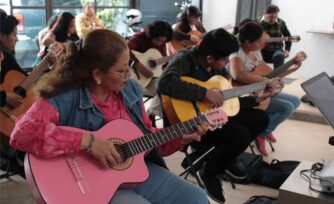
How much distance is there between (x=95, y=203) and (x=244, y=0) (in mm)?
5326

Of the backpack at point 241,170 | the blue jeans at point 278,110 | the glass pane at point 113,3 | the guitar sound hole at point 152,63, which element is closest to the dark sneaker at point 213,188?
the backpack at point 241,170

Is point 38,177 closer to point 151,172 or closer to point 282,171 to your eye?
point 151,172

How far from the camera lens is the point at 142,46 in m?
3.47

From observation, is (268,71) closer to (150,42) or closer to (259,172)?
(259,172)

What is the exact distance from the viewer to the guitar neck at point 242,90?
7.74 ft

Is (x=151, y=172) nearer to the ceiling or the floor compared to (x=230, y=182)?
nearer to the ceiling

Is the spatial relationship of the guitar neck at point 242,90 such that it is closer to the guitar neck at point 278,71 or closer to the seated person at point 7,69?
the guitar neck at point 278,71

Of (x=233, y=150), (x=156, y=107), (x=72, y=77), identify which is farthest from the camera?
(x=156, y=107)

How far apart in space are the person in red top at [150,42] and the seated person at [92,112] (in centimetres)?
172

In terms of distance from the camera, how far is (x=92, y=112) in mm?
1517

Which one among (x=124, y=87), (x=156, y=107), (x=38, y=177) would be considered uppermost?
(x=124, y=87)

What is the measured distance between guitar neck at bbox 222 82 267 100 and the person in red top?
39.8 inches

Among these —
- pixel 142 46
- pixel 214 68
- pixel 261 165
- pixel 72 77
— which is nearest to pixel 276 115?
pixel 261 165

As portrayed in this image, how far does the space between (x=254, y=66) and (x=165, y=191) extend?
1653 millimetres
